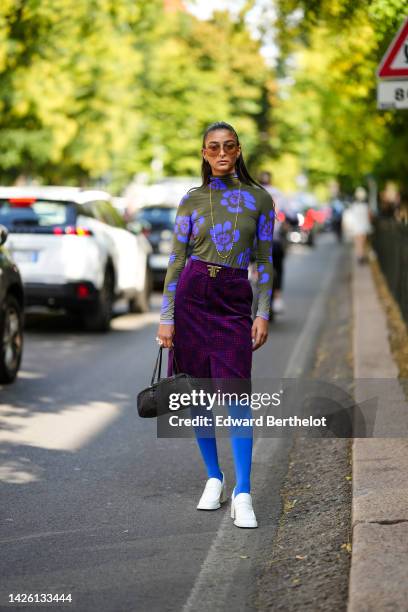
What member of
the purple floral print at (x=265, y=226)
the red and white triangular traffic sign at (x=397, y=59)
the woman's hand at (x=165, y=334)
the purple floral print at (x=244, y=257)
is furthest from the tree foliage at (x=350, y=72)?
the woman's hand at (x=165, y=334)

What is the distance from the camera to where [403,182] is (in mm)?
27281

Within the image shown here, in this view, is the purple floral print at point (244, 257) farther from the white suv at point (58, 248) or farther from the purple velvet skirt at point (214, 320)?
the white suv at point (58, 248)

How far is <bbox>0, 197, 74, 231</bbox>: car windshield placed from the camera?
1442cm

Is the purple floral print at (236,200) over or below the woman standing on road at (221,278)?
over

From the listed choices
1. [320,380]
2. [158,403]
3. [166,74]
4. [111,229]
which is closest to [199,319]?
[158,403]

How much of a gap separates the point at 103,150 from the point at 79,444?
33668 millimetres

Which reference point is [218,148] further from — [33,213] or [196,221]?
[33,213]

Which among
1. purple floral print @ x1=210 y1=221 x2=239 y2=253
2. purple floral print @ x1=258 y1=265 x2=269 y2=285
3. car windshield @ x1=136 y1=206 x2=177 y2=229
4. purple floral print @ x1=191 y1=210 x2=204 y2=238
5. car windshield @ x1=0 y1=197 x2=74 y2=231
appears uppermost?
purple floral print @ x1=191 y1=210 x2=204 y2=238

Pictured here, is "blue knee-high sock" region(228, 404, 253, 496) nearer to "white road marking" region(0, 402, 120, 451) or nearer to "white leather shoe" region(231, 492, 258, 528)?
"white leather shoe" region(231, 492, 258, 528)

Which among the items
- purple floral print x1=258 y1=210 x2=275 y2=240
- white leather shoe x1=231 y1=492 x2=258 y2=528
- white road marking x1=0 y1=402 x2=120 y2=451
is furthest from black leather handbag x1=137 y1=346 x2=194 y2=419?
white road marking x1=0 y1=402 x2=120 y2=451

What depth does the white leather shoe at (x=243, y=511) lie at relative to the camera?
231 inches

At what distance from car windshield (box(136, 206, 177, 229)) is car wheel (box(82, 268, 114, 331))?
6.76m

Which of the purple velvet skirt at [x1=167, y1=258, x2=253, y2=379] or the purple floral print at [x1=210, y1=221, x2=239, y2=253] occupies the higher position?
the purple floral print at [x1=210, y1=221, x2=239, y2=253]

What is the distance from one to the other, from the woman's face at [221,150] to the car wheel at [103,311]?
9.01 m
